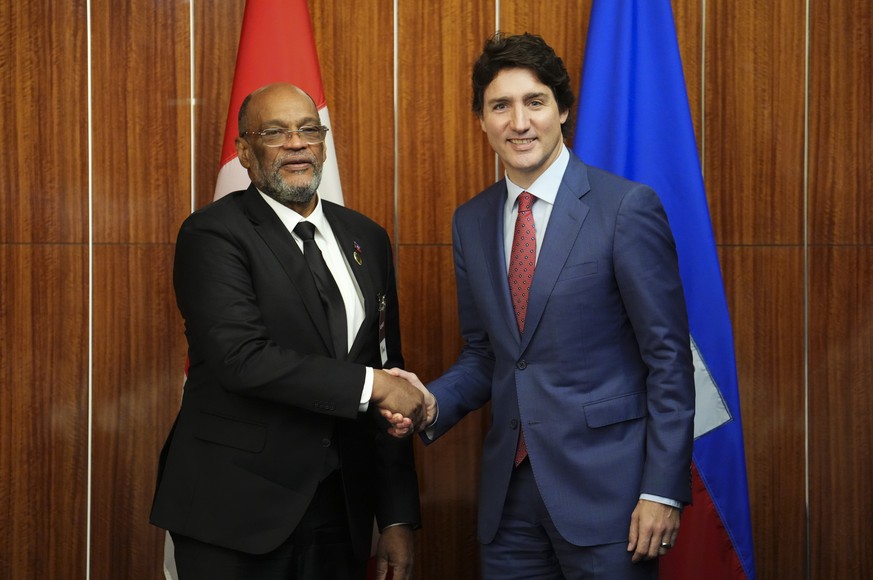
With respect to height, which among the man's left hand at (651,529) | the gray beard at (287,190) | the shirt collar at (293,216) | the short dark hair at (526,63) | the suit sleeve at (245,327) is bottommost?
the man's left hand at (651,529)

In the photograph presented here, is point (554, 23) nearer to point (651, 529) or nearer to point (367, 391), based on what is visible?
point (367, 391)

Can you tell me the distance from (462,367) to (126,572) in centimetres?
161

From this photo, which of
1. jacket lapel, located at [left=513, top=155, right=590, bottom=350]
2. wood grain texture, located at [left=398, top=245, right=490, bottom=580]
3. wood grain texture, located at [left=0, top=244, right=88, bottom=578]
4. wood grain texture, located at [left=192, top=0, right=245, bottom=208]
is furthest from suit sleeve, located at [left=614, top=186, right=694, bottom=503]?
wood grain texture, located at [left=0, top=244, right=88, bottom=578]

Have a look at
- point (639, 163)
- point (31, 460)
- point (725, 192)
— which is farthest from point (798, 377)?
point (31, 460)

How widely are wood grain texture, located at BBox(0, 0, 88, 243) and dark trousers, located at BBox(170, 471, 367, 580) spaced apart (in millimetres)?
1542

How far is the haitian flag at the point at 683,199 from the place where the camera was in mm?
2668

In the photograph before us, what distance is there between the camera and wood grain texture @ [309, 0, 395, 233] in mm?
3141

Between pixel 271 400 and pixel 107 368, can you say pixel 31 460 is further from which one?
pixel 271 400

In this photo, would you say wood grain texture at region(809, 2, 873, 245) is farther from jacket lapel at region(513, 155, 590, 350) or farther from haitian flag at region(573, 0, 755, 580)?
jacket lapel at region(513, 155, 590, 350)

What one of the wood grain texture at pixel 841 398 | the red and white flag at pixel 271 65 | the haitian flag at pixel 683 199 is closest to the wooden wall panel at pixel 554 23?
the haitian flag at pixel 683 199

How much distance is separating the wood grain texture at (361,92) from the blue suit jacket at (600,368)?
122cm

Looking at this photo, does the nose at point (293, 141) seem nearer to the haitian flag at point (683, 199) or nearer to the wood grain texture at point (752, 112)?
the haitian flag at point (683, 199)

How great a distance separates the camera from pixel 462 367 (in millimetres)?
2314

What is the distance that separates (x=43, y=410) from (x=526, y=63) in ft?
6.83
